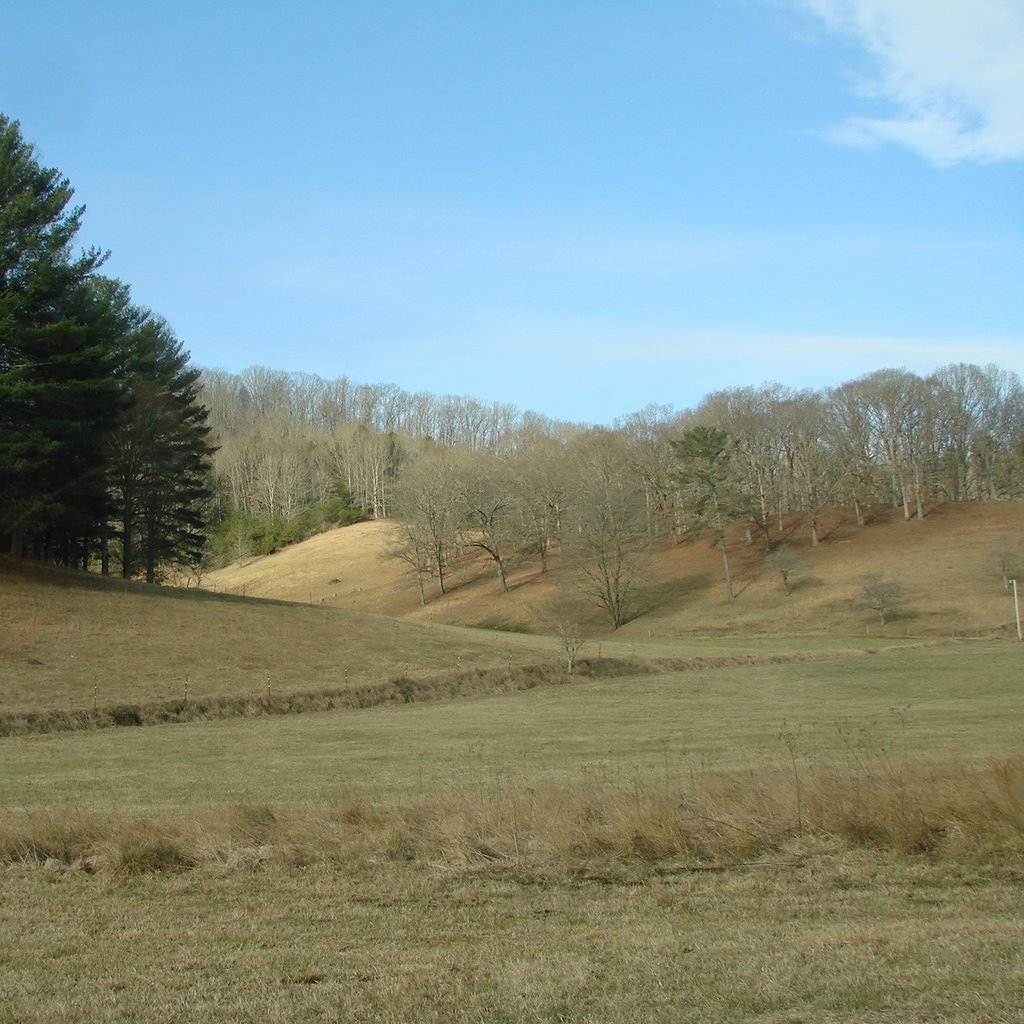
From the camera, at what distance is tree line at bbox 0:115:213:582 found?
131 ft

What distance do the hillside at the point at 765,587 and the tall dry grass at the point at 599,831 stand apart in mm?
55602

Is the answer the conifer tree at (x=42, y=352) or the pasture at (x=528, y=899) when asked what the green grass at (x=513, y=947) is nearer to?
the pasture at (x=528, y=899)

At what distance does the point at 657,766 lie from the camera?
58.4ft

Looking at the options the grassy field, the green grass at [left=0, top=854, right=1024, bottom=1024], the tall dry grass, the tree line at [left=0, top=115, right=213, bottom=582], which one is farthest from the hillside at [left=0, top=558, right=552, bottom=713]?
the green grass at [left=0, top=854, right=1024, bottom=1024]

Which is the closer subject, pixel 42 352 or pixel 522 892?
pixel 522 892

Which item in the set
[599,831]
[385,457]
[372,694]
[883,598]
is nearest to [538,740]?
[372,694]

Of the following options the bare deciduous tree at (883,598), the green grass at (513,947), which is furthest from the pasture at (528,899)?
the bare deciduous tree at (883,598)

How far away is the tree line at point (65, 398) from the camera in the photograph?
39781mm

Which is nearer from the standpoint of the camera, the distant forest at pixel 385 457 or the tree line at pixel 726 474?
the distant forest at pixel 385 457

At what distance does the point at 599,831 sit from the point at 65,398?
37642 millimetres

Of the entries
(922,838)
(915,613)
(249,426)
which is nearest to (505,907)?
(922,838)

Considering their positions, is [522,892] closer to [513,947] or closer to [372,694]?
[513,947]

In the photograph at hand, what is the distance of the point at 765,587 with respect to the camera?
76.2 metres

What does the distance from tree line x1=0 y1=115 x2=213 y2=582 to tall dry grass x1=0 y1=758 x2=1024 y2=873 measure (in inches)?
1314
